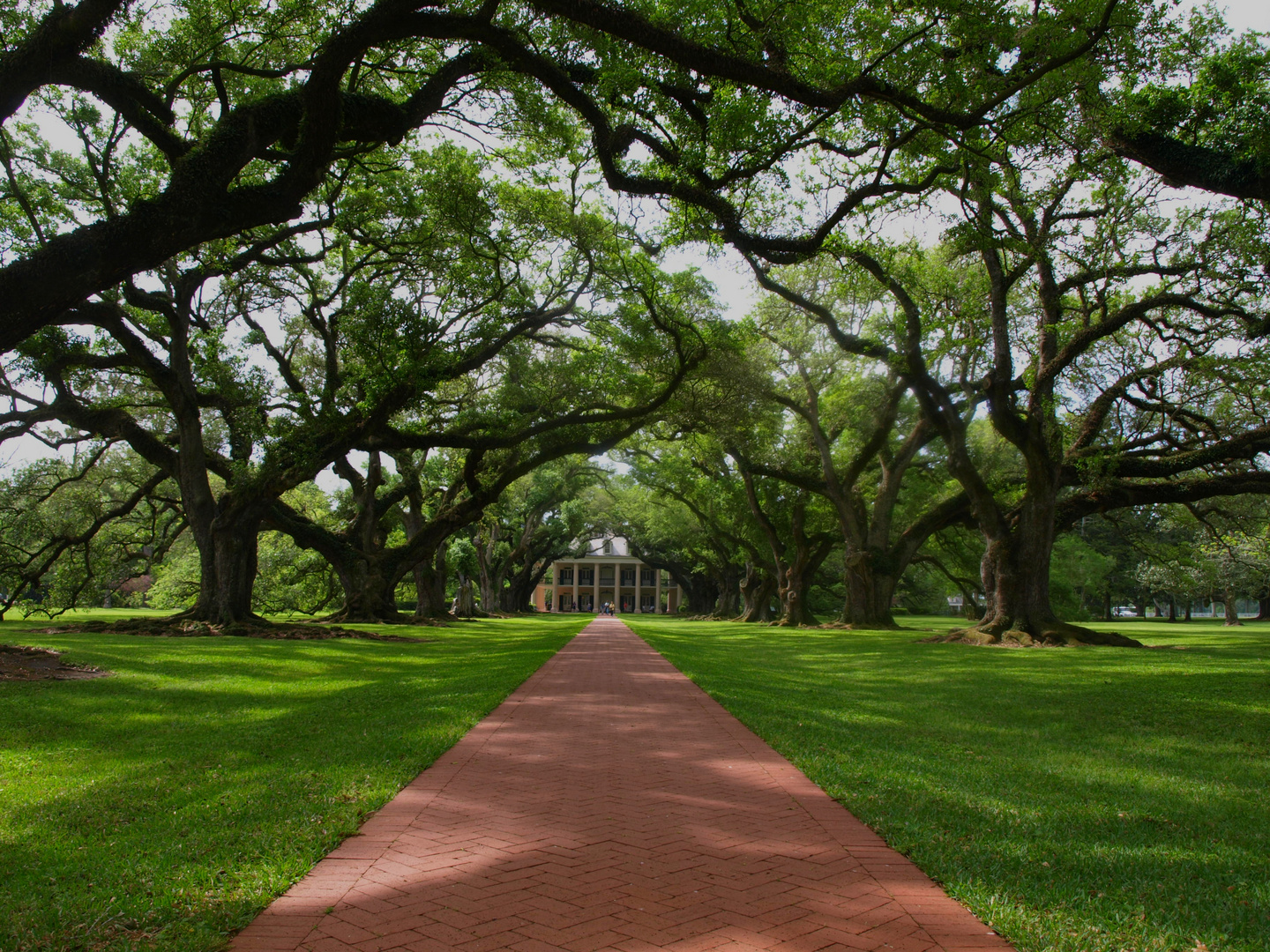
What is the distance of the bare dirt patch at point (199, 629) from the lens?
18281 mm

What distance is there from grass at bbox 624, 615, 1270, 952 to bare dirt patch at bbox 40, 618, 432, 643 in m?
11.6

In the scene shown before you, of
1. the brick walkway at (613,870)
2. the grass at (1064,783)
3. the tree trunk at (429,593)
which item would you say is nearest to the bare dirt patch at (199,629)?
the tree trunk at (429,593)

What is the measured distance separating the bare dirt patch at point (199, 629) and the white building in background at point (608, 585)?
65.3 m

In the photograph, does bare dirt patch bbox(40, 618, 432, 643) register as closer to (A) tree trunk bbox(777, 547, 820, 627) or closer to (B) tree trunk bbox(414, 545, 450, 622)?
(B) tree trunk bbox(414, 545, 450, 622)

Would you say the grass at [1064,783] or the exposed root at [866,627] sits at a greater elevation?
the grass at [1064,783]

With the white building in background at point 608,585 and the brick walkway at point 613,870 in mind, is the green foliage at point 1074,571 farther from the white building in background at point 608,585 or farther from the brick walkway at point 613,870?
the white building in background at point 608,585

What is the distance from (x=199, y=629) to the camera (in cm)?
1852

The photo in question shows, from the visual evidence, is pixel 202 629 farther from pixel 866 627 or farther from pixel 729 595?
pixel 729 595

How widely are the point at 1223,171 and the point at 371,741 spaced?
10.8 metres

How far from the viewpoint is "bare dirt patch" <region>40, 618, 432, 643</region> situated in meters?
18.3

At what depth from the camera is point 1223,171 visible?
29.5 ft

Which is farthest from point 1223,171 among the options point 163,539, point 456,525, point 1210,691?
point 163,539

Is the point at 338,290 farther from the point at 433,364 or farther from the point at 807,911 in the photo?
the point at 807,911

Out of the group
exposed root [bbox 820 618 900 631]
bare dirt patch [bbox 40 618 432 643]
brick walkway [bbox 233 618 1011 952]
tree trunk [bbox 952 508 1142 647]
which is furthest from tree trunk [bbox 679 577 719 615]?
brick walkway [bbox 233 618 1011 952]
